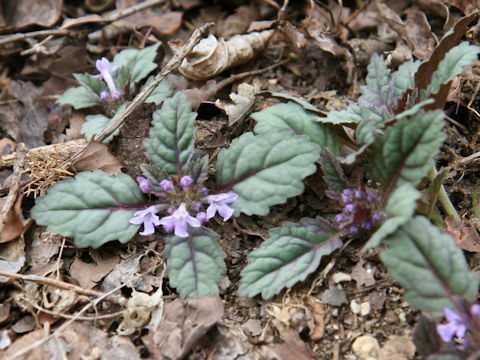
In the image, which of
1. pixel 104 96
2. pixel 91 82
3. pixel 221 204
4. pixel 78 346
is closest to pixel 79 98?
pixel 91 82

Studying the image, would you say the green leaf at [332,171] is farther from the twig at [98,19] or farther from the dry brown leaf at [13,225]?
the twig at [98,19]

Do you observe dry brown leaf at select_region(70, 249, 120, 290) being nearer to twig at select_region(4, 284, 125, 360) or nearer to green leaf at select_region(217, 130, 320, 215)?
twig at select_region(4, 284, 125, 360)

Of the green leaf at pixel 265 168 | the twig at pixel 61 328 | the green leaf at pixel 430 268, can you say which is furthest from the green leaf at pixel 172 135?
the green leaf at pixel 430 268

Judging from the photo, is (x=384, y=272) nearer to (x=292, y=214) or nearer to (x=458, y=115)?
(x=292, y=214)

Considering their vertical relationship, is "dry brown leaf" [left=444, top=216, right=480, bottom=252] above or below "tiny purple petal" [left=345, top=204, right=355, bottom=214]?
below

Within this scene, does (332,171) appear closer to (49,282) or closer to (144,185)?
(144,185)

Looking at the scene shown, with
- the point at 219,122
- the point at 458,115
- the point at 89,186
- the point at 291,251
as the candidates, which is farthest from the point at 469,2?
the point at 89,186

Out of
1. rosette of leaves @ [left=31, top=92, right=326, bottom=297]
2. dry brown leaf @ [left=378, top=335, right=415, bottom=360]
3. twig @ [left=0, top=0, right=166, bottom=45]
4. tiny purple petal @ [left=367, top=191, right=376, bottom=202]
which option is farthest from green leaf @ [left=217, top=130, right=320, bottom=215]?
twig @ [left=0, top=0, right=166, bottom=45]
